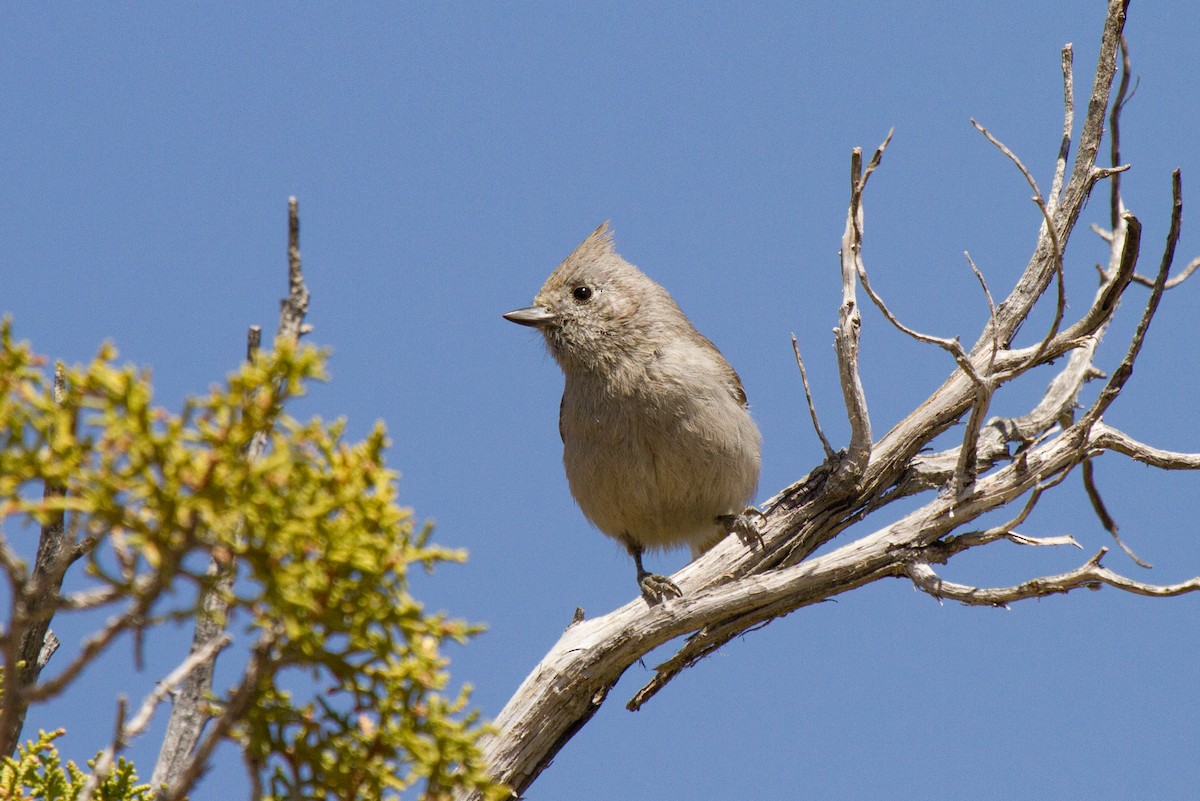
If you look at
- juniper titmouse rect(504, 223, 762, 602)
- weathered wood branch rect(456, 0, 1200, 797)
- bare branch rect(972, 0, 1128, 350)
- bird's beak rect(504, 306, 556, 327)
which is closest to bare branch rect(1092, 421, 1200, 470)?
weathered wood branch rect(456, 0, 1200, 797)

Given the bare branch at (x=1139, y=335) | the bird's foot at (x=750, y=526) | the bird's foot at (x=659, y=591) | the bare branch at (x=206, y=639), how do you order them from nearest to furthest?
the bare branch at (x=206, y=639) < the bare branch at (x=1139, y=335) < the bird's foot at (x=659, y=591) < the bird's foot at (x=750, y=526)

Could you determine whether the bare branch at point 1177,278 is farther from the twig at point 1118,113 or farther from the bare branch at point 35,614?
the bare branch at point 35,614

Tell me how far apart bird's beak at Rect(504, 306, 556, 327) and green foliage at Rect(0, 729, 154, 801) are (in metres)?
3.07

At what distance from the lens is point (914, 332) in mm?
3580

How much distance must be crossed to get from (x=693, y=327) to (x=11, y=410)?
3.98 metres

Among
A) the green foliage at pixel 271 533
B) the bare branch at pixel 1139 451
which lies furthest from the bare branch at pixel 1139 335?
the green foliage at pixel 271 533

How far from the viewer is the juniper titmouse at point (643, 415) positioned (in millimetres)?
4965

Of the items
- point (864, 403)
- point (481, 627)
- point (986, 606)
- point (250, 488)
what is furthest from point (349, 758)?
point (864, 403)

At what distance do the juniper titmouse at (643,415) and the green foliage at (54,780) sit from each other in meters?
2.64

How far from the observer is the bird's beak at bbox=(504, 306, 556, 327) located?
5.47 m

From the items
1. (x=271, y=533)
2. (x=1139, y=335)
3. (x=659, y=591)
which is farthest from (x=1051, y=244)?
(x=271, y=533)

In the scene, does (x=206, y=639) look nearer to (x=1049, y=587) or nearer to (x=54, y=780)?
(x=54, y=780)

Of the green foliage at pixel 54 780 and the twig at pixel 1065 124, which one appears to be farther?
the twig at pixel 1065 124

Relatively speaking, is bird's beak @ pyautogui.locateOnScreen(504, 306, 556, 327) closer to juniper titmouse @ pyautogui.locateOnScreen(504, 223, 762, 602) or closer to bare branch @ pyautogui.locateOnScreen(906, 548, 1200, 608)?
juniper titmouse @ pyautogui.locateOnScreen(504, 223, 762, 602)
